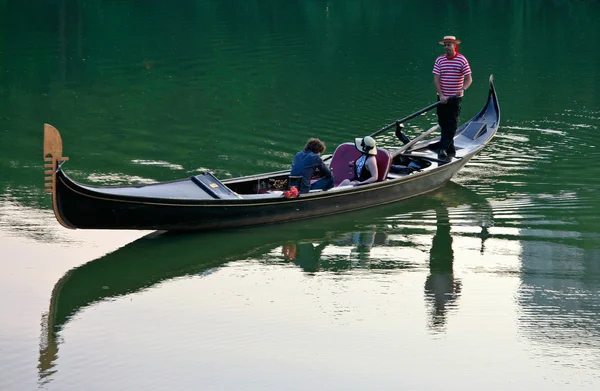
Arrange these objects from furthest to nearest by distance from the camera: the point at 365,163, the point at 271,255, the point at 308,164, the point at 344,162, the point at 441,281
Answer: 1. the point at 344,162
2. the point at 365,163
3. the point at 308,164
4. the point at 271,255
5. the point at 441,281

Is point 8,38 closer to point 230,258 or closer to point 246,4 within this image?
point 246,4

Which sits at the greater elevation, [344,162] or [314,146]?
[314,146]

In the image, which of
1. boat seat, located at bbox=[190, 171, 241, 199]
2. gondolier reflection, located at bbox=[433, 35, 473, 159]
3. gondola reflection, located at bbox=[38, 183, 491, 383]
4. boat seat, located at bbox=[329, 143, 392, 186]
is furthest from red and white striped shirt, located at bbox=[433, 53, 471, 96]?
boat seat, located at bbox=[190, 171, 241, 199]

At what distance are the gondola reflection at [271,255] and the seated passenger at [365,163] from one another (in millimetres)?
415

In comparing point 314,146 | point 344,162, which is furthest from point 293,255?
point 344,162

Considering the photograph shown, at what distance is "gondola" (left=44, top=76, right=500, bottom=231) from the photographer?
33.6 feet

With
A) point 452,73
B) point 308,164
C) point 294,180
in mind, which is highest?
point 452,73

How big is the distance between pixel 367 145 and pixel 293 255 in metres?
1.96

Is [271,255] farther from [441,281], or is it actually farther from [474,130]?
[474,130]

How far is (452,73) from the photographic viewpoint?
526 inches

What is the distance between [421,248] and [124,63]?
49.9ft

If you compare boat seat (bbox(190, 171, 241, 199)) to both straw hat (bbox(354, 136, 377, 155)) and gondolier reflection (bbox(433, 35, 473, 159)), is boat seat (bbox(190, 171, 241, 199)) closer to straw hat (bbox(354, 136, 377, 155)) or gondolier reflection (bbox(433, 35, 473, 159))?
straw hat (bbox(354, 136, 377, 155))

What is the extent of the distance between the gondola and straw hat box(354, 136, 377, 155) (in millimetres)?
296

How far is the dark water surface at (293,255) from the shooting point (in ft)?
26.9
